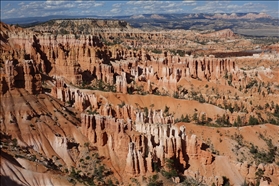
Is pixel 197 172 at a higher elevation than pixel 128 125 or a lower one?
lower

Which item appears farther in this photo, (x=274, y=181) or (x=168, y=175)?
(x=274, y=181)

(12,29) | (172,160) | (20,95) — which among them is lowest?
(172,160)

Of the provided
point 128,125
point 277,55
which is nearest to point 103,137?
point 128,125

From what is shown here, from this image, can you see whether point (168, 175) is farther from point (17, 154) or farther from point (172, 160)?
point (17, 154)

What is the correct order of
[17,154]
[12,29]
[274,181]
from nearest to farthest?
[17,154] → [274,181] → [12,29]

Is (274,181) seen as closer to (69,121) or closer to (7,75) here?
(69,121)

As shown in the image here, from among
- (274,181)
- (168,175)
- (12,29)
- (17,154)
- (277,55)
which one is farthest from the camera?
(277,55)

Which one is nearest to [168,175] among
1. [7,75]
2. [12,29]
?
[7,75]
